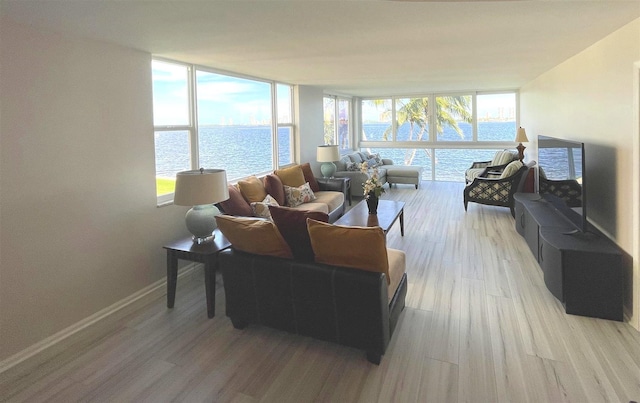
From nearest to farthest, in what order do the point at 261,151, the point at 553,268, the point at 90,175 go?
the point at 90,175, the point at 553,268, the point at 261,151

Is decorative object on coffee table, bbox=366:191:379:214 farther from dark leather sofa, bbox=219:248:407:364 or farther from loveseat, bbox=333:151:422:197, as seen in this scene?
loveseat, bbox=333:151:422:197

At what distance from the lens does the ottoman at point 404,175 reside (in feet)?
27.9

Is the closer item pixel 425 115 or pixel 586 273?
pixel 586 273

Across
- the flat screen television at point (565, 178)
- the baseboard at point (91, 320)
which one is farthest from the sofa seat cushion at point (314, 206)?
the flat screen television at point (565, 178)

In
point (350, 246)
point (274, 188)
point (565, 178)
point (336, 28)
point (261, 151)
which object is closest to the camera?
point (350, 246)

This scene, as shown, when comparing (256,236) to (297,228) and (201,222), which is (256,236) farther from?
(201,222)

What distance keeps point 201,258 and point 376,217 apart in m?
2.21

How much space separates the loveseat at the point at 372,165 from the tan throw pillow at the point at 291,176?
5.78 feet

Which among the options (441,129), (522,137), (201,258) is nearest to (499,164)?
(522,137)

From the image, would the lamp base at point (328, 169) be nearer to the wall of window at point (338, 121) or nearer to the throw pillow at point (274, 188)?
the wall of window at point (338, 121)

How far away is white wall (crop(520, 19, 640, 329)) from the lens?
2.69 meters

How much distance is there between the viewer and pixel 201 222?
3.24 m

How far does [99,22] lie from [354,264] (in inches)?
90.9

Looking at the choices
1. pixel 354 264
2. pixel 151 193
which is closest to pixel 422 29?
pixel 354 264
